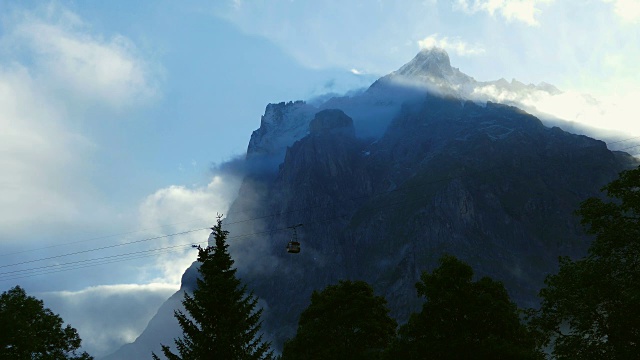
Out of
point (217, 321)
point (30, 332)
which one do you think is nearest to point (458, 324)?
point (217, 321)

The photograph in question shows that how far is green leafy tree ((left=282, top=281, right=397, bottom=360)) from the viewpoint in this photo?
1921 inches

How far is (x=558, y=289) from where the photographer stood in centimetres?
2855

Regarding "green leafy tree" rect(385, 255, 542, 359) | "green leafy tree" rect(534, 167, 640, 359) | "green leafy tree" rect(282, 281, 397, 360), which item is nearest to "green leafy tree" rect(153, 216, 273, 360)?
"green leafy tree" rect(385, 255, 542, 359)

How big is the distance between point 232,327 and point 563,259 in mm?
20459

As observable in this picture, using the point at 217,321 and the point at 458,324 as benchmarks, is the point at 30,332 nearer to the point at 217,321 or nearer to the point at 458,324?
the point at 217,321

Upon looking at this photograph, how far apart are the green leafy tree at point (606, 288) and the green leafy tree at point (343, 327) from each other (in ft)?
74.9

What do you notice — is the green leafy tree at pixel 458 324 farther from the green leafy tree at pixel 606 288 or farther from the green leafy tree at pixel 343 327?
the green leafy tree at pixel 343 327

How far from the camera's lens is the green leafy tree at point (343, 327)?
48781 mm

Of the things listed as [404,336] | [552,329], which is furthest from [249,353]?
[552,329]

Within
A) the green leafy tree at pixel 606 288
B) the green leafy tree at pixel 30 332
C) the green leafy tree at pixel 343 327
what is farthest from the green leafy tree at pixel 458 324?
the green leafy tree at pixel 30 332

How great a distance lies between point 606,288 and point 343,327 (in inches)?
1101

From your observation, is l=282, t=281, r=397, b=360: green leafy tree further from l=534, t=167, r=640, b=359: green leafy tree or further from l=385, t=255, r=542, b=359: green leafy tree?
l=534, t=167, r=640, b=359: green leafy tree

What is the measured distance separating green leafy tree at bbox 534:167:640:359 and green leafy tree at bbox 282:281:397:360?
74.9ft

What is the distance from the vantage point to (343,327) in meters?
50.1
